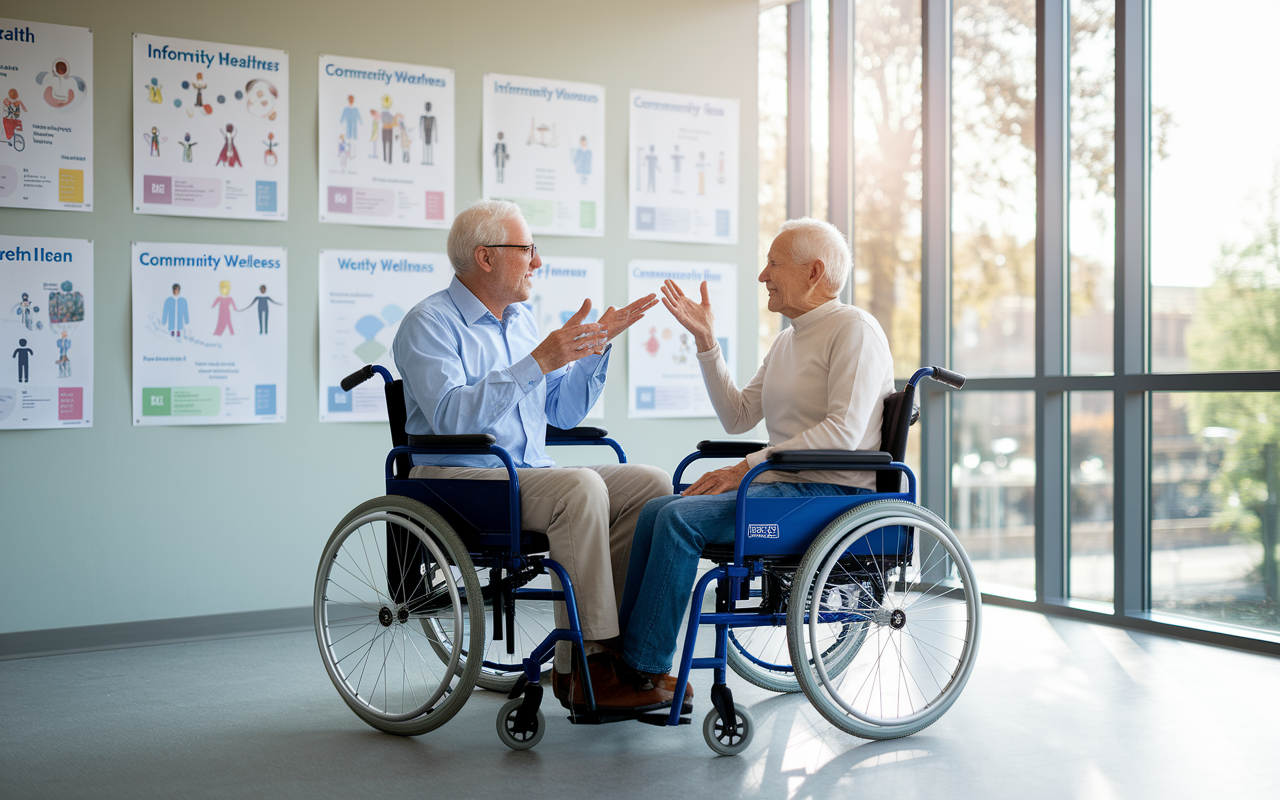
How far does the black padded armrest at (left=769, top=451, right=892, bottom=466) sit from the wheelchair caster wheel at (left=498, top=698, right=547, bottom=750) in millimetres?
791

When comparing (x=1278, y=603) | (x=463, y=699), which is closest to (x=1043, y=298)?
(x=1278, y=603)

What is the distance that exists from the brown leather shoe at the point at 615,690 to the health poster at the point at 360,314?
172 centimetres

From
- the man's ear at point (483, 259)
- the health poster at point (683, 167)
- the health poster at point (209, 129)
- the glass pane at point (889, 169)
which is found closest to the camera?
the man's ear at point (483, 259)

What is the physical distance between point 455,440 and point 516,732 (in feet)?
2.19

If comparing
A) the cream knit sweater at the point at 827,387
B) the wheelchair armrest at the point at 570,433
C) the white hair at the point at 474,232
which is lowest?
the wheelchair armrest at the point at 570,433

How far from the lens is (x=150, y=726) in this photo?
266 cm

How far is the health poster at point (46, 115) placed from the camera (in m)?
3.45

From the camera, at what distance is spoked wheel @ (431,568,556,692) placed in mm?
2850

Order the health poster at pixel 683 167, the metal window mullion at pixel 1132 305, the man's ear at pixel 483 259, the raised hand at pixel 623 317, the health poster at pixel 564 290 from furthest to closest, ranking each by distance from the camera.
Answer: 1. the health poster at pixel 683 167
2. the health poster at pixel 564 290
3. the metal window mullion at pixel 1132 305
4. the man's ear at pixel 483 259
5. the raised hand at pixel 623 317

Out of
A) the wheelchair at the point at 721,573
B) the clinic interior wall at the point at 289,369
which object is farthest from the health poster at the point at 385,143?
the wheelchair at the point at 721,573

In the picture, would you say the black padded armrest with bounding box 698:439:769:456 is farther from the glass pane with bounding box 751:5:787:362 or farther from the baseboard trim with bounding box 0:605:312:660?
the glass pane with bounding box 751:5:787:362

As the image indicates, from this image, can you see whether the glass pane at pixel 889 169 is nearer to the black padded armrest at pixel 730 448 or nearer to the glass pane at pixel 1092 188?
the glass pane at pixel 1092 188

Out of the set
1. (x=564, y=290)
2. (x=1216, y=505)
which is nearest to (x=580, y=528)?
(x=564, y=290)

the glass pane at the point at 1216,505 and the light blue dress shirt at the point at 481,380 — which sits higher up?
the light blue dress shirt at the point at 481,380
